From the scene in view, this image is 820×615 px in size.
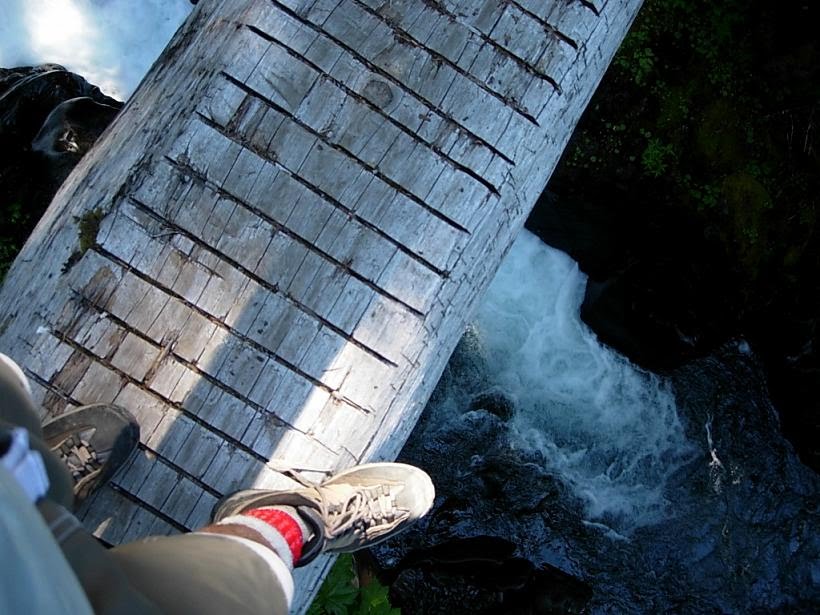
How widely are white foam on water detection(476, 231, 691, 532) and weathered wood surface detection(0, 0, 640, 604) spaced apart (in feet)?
8.45

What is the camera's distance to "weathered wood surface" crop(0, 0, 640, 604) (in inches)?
112

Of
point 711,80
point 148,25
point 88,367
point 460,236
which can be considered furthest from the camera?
point 148,25

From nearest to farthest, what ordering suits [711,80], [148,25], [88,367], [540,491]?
[88,367] → [711,80] → [540,491] → [148,25]

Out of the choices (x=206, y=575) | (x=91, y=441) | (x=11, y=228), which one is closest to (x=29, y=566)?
(x=206, y=575)

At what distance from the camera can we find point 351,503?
2.75 m

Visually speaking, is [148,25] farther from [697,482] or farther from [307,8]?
[697,482]

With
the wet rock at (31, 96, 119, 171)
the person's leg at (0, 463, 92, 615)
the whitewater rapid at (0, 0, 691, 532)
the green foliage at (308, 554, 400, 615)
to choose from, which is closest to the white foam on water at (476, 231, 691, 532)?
the whitewater rapid at (0, 0, 691, 532)

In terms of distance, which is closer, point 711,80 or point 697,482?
point 711,80

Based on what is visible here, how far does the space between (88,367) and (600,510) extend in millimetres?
4337

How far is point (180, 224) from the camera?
2918 millimetres

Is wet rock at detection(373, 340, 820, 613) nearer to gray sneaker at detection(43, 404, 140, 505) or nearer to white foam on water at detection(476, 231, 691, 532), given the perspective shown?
white foam on water at detection(476, 231, 691, 532)

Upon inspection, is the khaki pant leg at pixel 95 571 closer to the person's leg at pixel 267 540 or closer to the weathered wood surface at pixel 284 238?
the person's leg at pixel 267 540

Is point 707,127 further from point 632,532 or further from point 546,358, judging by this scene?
point 632,532

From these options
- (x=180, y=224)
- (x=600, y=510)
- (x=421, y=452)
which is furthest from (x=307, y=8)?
(x=600, y=510)
